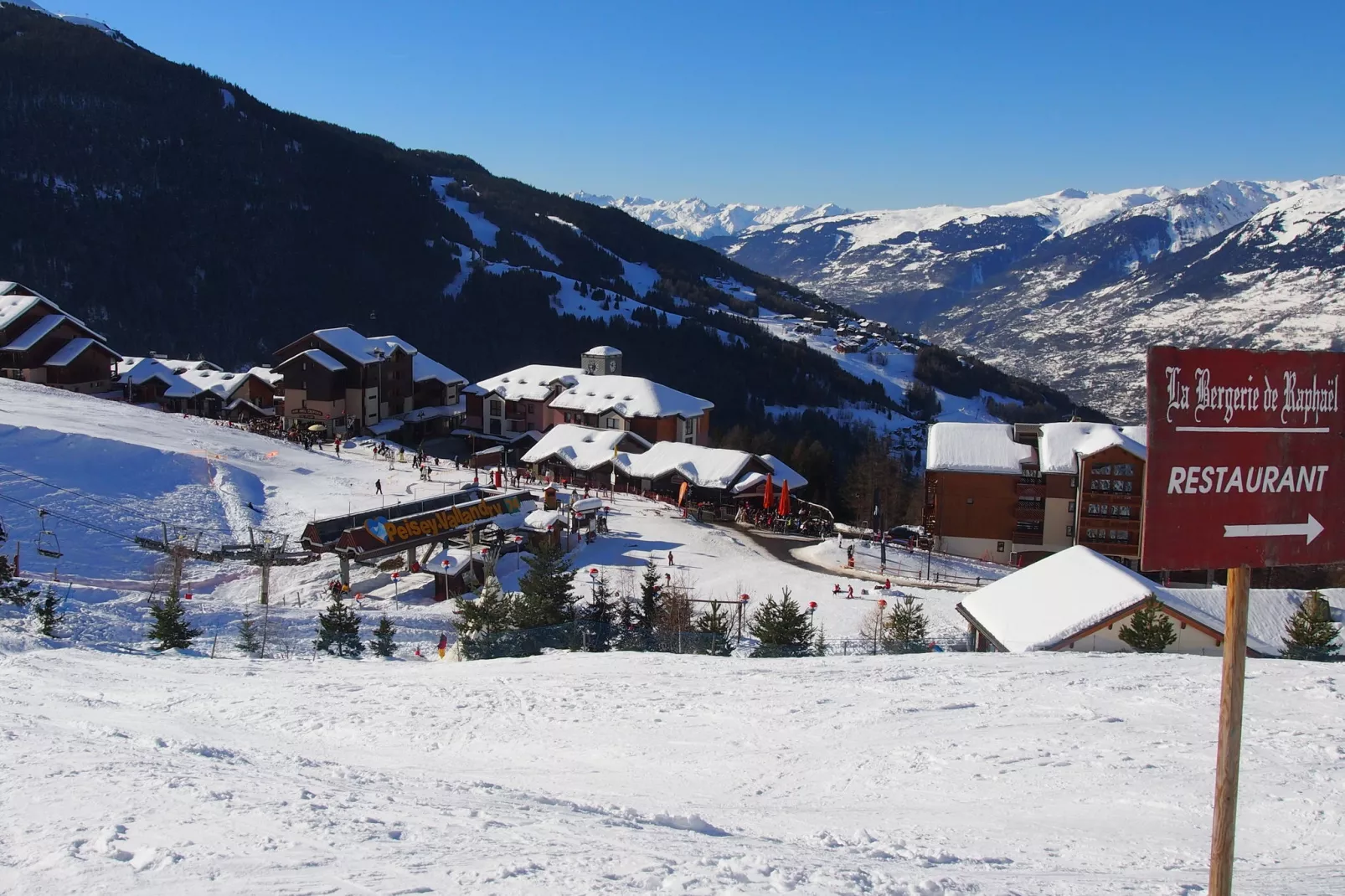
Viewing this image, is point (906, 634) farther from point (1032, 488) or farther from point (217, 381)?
point (217, 381)

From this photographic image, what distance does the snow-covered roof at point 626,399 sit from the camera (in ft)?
200

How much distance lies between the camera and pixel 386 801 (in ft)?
29.5

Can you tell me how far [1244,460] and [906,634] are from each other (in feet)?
61.2

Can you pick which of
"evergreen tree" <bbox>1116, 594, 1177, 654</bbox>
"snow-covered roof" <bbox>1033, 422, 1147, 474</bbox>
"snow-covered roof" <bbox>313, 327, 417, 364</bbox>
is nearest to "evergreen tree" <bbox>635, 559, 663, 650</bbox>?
"evergreen tree" <bbox>1116, 594, 1177, 654</bbox>

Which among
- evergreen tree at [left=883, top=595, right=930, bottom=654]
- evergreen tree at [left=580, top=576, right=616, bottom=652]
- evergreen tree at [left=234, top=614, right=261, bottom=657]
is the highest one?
evergreen tree at [left=883, top=595, right=930, bottom=654]

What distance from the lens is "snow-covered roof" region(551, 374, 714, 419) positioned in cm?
6081

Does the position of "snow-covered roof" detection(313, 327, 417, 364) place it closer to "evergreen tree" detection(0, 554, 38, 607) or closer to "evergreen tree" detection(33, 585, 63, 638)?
"evergreen tree" detection(0, 554, 38, 607)

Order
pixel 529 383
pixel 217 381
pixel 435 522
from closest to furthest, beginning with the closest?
1. pixel 435 522
2. pixel 217 381
3. pixel 529 383

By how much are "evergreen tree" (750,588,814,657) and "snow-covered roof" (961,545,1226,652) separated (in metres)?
4.44

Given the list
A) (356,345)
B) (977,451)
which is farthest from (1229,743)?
(356,345)

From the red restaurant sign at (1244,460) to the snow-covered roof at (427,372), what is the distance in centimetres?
7049

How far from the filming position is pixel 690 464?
49375 mm

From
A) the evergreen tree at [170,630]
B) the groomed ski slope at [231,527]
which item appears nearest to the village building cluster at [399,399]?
the groomed ski slope at [231,527]

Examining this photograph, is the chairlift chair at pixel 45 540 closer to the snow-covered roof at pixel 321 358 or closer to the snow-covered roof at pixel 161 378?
the snow-covered roof at pixel 321 358
